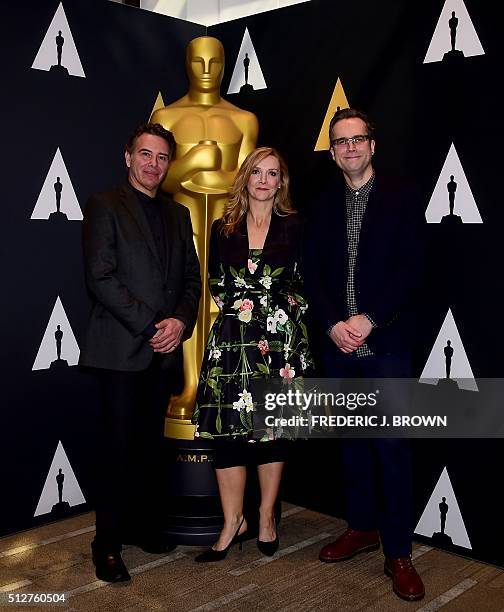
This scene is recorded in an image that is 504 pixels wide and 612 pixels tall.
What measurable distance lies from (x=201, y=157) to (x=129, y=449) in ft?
3.62

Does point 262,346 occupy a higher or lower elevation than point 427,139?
lower

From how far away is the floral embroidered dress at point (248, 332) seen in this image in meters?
2.40

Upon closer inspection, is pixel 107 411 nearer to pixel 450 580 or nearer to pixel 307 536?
pixel 307 536

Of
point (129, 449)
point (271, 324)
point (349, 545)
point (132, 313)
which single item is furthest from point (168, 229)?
point (349, 545)

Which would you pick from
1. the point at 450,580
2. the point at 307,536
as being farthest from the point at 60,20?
the point at 450,580

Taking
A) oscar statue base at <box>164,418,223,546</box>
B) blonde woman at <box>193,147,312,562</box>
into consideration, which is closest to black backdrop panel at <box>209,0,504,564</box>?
blonde woman at <box>193,147,312,562</box>

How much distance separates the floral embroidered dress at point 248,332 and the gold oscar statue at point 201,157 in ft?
0.79

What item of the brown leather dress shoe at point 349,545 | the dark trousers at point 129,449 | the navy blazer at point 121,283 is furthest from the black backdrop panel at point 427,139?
the navy blazer at point 121,283

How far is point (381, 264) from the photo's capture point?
2.29 m

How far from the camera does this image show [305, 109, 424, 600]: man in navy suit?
228cm

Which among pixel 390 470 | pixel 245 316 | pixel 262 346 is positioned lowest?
pixel 390 470

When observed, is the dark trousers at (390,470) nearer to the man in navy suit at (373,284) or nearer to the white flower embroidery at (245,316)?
the man in navy suit at (373,284)

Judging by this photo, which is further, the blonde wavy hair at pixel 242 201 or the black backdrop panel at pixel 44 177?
the black backdrop panel at pixel 44 177

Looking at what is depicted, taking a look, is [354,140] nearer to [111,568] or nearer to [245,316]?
[245,316]
